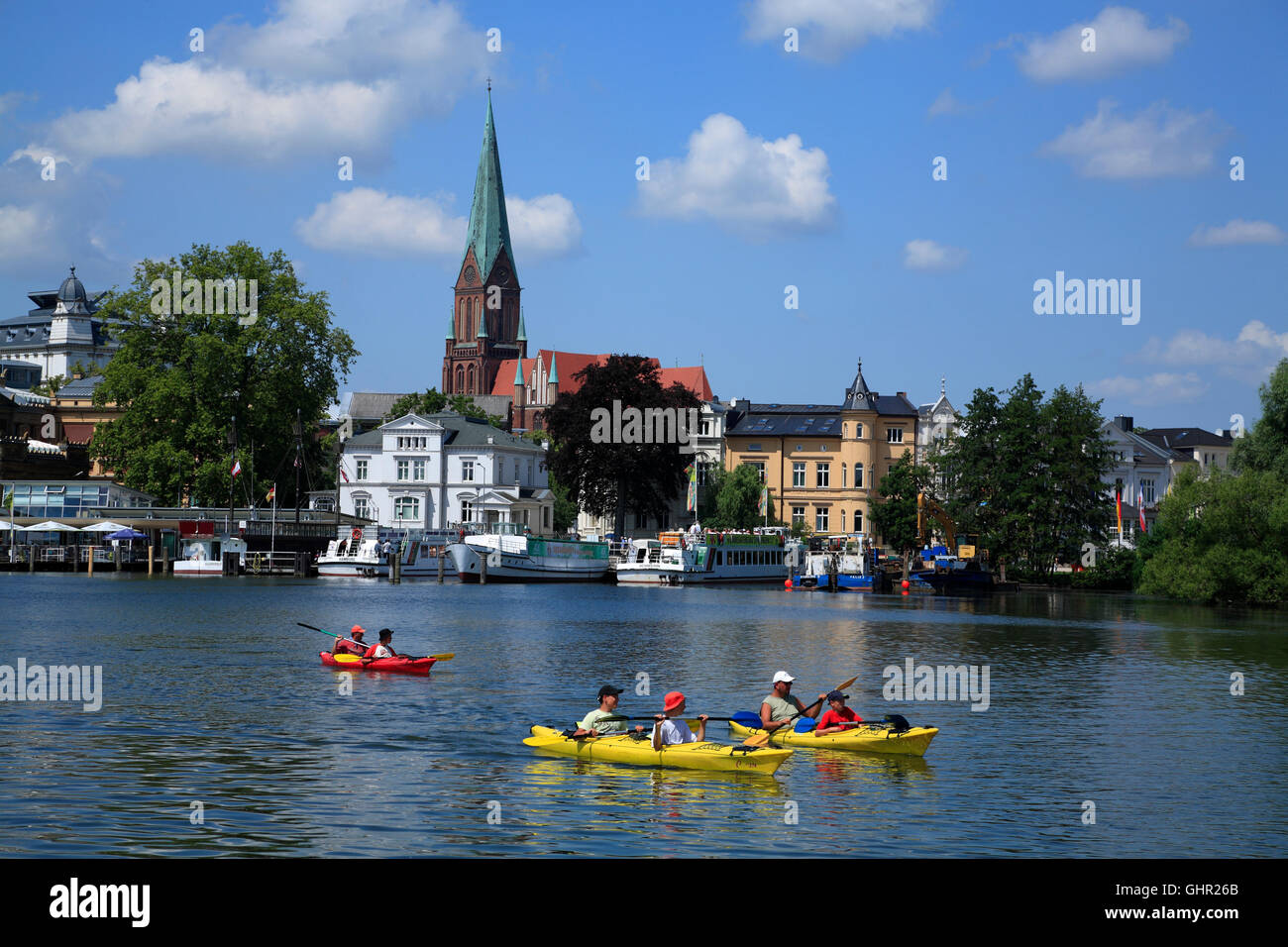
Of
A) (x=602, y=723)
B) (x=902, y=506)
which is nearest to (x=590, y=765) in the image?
(x=602, y=723)

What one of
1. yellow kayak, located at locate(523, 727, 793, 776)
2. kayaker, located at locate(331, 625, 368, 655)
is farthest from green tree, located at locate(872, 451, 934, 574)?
yellow kayak, located at locate(523, 727, 793, 776)

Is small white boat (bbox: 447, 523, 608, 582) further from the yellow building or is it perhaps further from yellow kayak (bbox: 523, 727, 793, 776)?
yellow kayak (bbox: 523, 727, 793, 776)

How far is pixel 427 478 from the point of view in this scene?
4628 inches

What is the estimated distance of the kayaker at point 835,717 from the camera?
2542 cm

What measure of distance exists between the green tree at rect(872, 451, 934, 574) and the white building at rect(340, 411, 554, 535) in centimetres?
3231

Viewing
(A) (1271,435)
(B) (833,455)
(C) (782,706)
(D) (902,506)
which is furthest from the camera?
(B) (833,455)

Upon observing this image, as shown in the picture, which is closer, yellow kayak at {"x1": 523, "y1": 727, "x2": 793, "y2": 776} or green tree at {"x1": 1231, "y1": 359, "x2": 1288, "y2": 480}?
yellow kayak at {"x1": 523, "y1": 727, "x2": 793, "y2": 776}

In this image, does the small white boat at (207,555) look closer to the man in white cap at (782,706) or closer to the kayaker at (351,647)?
the kayaker at (351,647)

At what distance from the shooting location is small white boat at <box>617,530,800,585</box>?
99562 millimetres

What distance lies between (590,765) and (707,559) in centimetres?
7999

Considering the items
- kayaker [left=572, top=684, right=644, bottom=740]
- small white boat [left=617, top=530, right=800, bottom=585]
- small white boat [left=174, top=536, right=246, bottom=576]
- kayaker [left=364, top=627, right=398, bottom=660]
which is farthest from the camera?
small white boat [left=617, top=530, right=800, bottom=585]

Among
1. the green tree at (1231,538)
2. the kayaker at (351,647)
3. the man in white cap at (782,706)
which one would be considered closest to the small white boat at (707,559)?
the green tree at (1231,538)

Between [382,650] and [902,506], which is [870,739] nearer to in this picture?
[382,650]
